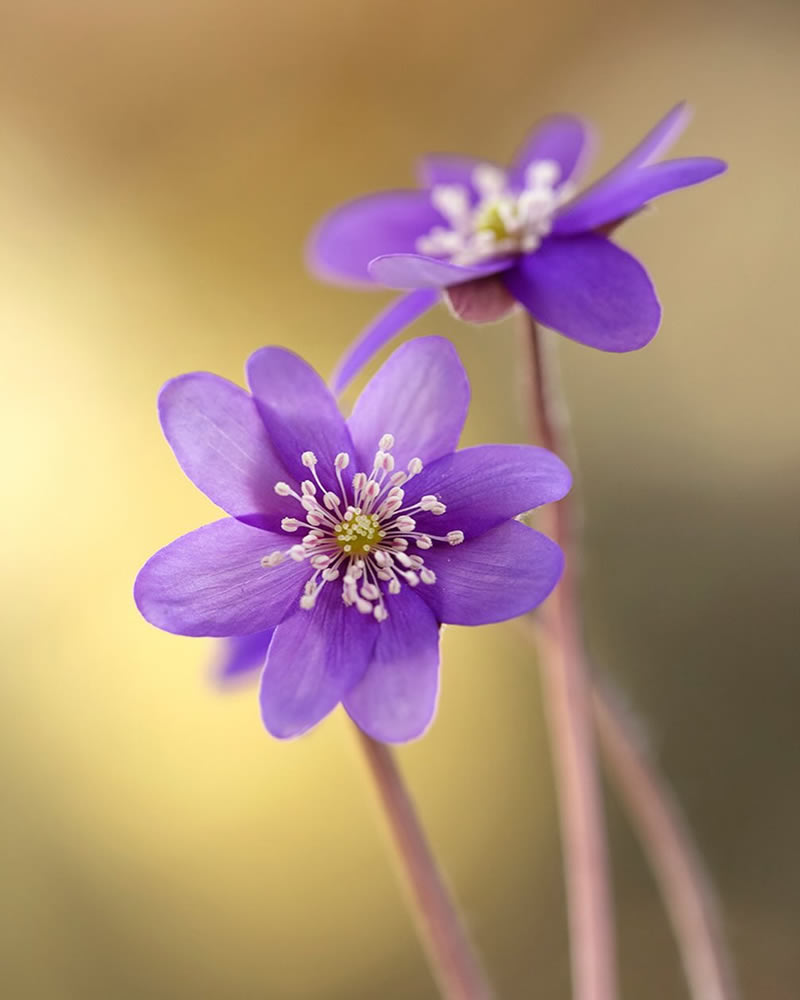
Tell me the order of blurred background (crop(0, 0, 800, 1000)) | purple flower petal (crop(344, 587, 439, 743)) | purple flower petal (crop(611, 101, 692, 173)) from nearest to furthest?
purple flower petal (crop(344, 587, 439, 743))
purple flower petal (crop(611, 101, 692, 173))
blurred background (crop(0, 0, 800, 1000))

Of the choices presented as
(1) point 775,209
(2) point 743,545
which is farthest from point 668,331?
(2) point 743,545

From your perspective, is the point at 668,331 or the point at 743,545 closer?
the point at 743,545

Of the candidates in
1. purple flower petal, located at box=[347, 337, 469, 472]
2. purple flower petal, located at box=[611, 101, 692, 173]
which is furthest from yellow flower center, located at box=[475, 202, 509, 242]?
purple flower petal, located at box=[347, 337, 469, 472]

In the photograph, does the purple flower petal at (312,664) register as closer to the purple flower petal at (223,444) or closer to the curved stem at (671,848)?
the purple flower petal at (223,444)

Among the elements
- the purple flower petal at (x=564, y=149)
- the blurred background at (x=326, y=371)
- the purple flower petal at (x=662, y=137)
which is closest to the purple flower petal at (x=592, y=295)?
the purple flower petal at (x=662, y=137)

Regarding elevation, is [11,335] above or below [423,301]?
above

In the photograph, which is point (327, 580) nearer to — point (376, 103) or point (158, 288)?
point (158, 288)

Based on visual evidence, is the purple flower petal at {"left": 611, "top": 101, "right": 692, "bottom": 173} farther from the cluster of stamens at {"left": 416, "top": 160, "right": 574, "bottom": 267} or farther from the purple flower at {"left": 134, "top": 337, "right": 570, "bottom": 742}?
the purple flower at {"left": 134, "top": 337, "right": 570, "bottom": 742}
